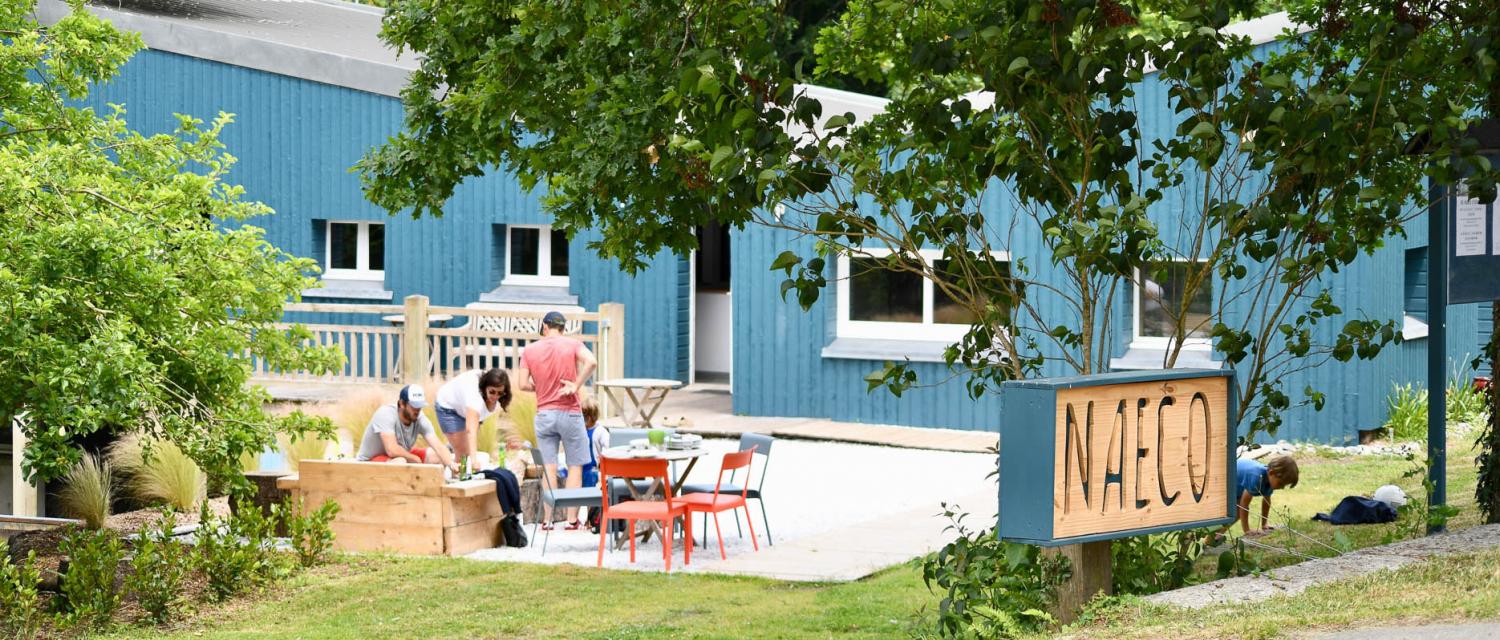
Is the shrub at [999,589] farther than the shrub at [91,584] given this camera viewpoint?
No

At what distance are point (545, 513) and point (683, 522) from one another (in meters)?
1.54

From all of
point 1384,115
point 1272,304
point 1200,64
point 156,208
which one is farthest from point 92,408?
point 1272,304

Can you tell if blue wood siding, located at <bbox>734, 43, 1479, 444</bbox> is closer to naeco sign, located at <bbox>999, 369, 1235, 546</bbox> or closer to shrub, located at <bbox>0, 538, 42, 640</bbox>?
shrub, located at <bbox>0, 538, 42, 640</bbox>

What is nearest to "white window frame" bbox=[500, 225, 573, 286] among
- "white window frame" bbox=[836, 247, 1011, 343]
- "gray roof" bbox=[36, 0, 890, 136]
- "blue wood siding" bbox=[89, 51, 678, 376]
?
"blue wood siding" bbox=[89, 51, 678, 376]

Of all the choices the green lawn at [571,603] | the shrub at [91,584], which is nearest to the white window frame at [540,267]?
the green lawn at [571,603]

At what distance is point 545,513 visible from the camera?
41.3ft

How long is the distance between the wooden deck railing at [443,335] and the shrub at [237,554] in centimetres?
789

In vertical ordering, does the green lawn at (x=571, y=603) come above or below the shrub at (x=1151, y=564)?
below

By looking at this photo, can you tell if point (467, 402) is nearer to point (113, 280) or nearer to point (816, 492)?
point (816, 492)

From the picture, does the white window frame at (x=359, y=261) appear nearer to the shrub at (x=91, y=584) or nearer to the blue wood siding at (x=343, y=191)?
the blue wood siding at (x=343, y=191)

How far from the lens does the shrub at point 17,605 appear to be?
9297 mm

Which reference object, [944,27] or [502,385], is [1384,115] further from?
[502,385]

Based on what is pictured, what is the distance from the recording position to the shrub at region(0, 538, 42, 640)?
9297 mm

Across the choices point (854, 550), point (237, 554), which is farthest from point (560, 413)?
point (237, 554)
